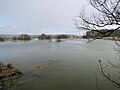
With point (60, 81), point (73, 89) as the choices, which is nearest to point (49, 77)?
point (60, 81)

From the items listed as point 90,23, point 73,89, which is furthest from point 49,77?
point 90,23

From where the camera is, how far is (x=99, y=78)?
7590 millimetres

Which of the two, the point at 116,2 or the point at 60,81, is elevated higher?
the point at 116,2

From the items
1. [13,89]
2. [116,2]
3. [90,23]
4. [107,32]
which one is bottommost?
[13,89]

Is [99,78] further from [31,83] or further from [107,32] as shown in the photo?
[107,32]

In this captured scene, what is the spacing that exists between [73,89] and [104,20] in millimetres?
4759

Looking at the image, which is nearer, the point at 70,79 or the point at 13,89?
the point at 13,89

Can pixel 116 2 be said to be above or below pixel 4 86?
above

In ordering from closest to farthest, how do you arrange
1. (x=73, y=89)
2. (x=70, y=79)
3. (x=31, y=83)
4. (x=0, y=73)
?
(x=73, y=89) < (x=31, y=83) < (x=70, y=79) < (x=0, y=73)

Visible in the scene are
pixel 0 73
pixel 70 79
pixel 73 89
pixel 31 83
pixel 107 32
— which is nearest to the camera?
pixel 107 32

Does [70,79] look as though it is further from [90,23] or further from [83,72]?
[90,23]

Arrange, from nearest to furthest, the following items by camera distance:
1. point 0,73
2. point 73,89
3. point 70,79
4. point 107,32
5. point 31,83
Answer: point 107,32 → point 73,89 → point 31,83 → point 70,79 → point 0,73

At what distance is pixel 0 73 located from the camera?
848cm

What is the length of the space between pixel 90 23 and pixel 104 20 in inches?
7.4
